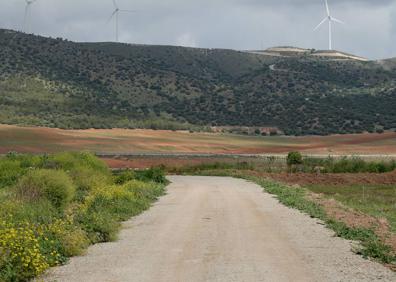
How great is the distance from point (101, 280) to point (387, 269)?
5.47 metres

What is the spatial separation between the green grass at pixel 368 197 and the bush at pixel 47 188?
1144 cm

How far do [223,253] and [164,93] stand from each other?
114633mm

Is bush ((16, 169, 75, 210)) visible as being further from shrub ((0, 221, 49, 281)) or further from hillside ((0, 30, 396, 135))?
hillside ((0, 30, 396, 135))

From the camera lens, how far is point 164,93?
130 meters

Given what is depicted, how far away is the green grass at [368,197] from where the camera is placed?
2936 centimetres

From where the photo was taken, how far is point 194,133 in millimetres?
106438

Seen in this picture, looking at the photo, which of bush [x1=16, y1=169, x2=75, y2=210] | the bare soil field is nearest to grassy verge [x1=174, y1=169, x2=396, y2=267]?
bush [x1=16, y1=169, x2=75, y2=210]

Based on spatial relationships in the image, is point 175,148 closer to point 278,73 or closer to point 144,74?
point 144,74

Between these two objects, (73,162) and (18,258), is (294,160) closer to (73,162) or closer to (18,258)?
(73,162)

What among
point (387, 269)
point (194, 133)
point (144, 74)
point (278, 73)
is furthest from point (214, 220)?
point (278, 73)

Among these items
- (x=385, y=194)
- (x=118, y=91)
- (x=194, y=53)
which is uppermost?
(x=194, y=53)

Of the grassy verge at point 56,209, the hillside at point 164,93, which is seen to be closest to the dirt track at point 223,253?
the grassy verge at point 56,209

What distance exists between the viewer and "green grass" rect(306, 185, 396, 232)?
96.3 ft

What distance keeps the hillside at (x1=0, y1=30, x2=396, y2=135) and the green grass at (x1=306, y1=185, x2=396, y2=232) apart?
59774 mm
